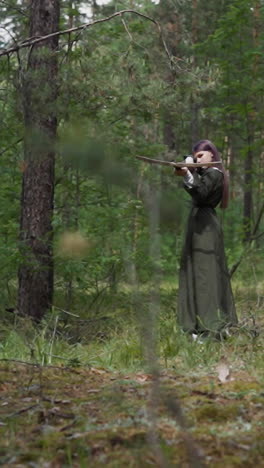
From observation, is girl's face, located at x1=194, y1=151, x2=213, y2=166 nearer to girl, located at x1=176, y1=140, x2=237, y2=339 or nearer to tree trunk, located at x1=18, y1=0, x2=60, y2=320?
girl, located at x1=176, y1=140, x2=237, y2=339

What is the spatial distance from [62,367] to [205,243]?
7.03 ft

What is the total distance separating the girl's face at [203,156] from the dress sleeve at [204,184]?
0.10m

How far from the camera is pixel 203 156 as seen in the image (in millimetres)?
5672

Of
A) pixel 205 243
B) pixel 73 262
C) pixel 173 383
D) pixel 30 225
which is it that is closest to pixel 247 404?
pixel 173 383

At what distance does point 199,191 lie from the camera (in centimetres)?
550

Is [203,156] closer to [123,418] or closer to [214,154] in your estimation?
[214,154]

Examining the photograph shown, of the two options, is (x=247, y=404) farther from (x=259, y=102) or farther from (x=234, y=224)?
(x=234, y=224)

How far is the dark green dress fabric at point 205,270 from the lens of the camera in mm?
5617

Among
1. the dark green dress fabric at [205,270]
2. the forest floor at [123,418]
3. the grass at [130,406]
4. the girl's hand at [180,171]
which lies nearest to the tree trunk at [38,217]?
the dark green dress fabric at [205,270]

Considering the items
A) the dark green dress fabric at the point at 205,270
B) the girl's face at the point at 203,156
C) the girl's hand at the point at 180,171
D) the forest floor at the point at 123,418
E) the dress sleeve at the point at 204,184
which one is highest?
the girl's face at the point at 203,156

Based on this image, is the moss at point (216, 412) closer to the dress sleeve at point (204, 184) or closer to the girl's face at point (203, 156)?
the dress sleeve at point (204, 184)

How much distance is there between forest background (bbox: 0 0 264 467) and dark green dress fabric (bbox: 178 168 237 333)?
0.28 m

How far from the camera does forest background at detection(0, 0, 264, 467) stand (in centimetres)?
194

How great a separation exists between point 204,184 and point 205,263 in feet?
2.49
